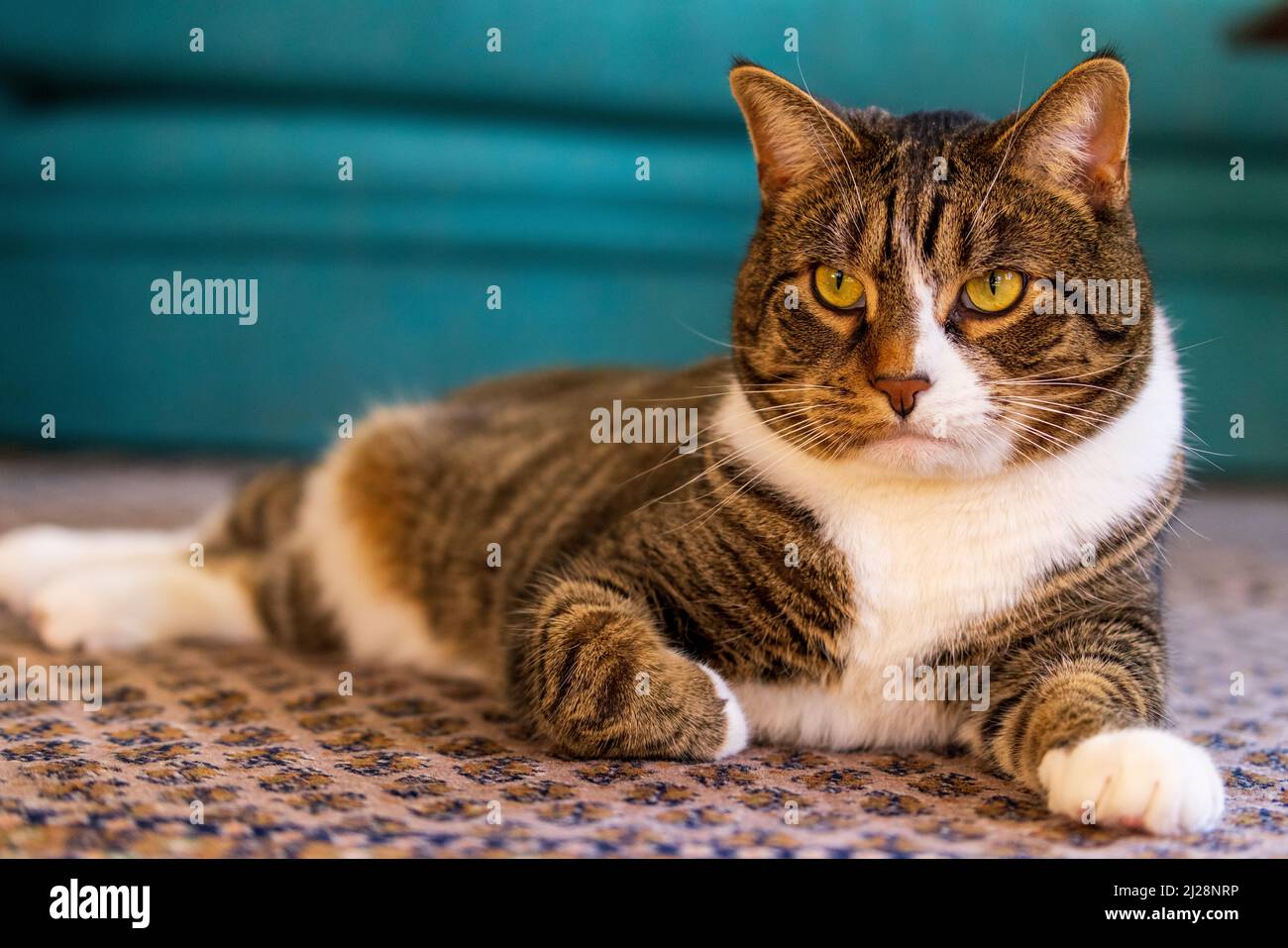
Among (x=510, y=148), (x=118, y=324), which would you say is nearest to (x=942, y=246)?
(x=510, y=148)

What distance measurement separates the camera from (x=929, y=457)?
1225mm

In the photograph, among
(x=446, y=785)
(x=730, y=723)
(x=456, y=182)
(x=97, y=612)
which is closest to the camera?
(x=446, y=785)

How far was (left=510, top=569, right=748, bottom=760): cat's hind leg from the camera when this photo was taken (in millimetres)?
1212

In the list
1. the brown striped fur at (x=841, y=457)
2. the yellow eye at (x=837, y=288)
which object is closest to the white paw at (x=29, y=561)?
the brown striped fur at (x=841, y=457)

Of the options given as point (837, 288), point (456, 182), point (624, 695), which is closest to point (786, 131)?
point (837, 288)

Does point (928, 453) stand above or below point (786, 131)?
below

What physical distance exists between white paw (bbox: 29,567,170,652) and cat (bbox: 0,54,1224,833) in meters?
0.58

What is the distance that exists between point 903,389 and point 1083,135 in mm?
340

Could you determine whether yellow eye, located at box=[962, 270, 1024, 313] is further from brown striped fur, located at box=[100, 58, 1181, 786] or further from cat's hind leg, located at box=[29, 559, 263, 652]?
cat's hind leg, located at box=[29, 559, 263, 652]

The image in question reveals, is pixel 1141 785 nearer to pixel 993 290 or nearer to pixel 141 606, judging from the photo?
pixel 993 290

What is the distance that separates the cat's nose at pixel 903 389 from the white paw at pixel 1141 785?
1.12 feet

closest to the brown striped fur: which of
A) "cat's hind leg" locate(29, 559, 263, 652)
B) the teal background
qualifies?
"cat's hind leg" locate(29, 559, 263, 652)

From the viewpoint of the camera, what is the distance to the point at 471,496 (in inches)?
71.9
